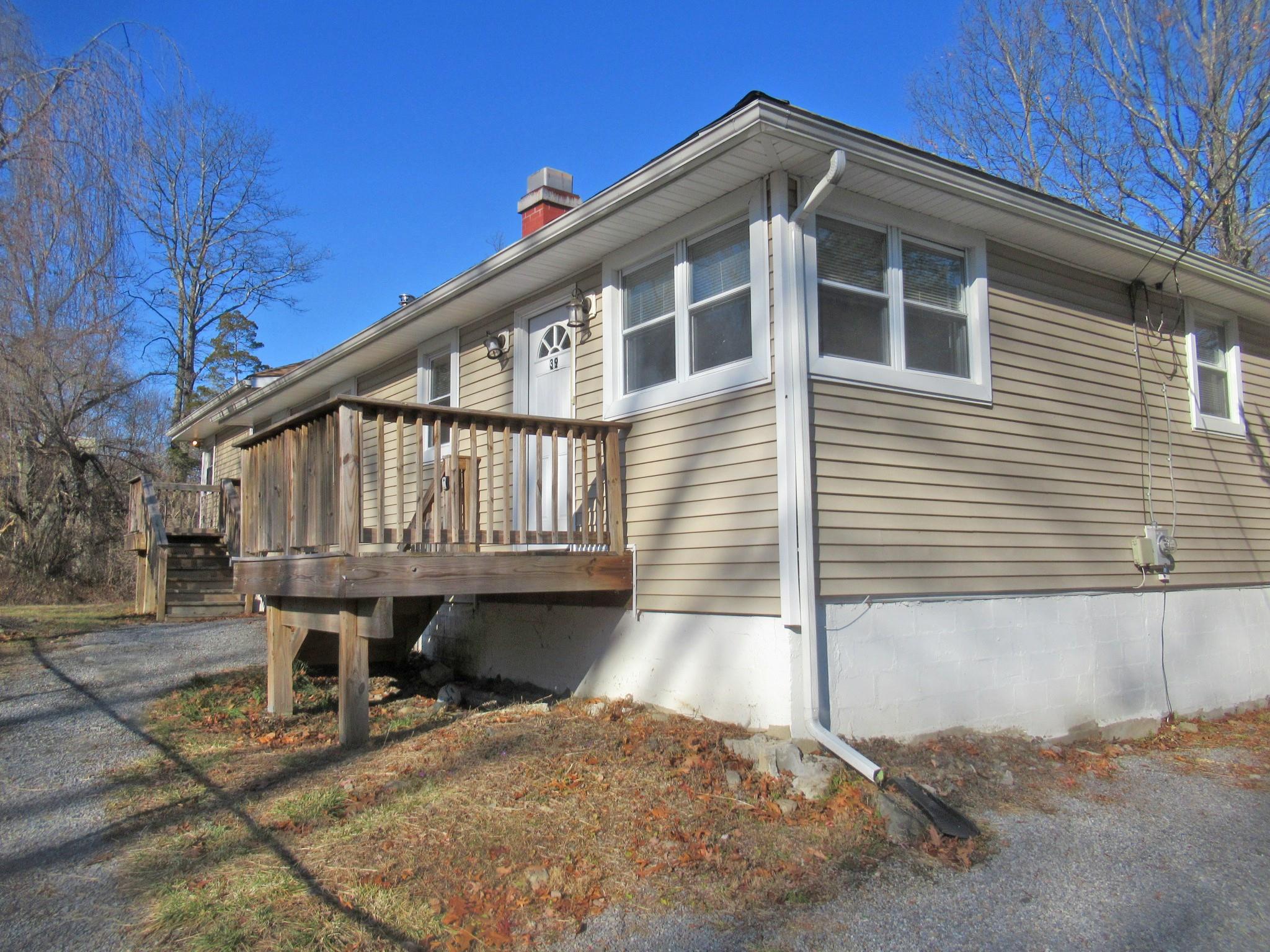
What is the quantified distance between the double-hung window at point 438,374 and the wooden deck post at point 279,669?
9.53 feet

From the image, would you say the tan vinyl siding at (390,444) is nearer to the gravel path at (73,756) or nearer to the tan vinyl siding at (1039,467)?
the gravel path at (73,756)

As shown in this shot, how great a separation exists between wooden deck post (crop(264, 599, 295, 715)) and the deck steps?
23.1ft

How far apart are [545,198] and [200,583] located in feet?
27.3

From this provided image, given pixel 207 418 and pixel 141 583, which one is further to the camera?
pixel 207 418

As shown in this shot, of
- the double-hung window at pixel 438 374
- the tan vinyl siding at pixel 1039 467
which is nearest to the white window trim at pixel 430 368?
the double-hung window at pixel 438 374

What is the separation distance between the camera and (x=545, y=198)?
888cm

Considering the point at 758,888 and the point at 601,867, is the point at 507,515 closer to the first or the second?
the point at 601,867

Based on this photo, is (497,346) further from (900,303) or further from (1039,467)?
(1039,467)

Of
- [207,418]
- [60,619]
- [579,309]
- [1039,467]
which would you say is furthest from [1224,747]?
[207,418]

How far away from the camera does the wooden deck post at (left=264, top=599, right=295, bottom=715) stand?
6.75 metres

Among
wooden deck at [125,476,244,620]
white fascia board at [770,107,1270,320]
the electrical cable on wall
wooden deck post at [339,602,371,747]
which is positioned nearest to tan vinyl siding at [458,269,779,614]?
white fascia board at [770,107,1270,320]

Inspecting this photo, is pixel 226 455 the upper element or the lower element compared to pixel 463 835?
upper

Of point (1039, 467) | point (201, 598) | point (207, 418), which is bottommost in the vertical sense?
point (201, 598)

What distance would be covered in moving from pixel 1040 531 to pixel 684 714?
2932mm
